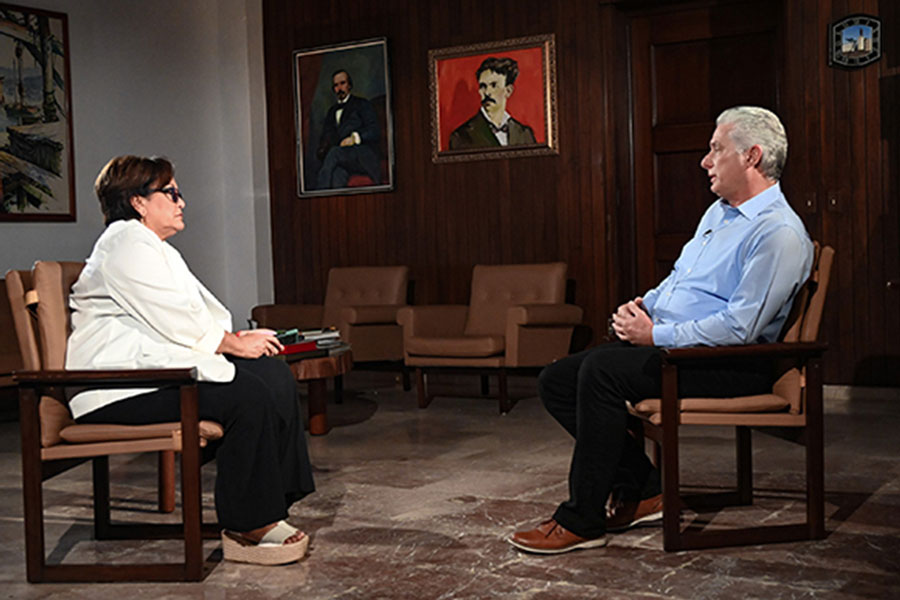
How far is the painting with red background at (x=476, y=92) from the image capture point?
711 centimetres

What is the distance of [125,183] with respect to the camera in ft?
10.8

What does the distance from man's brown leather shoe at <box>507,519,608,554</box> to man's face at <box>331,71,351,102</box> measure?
17.2ft

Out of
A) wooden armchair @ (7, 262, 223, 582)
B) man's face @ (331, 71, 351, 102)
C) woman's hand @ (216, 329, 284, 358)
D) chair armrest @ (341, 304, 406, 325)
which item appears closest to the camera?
wooden armchair @ (7, 262, 223, 582)

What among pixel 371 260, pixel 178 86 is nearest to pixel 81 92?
pixel 178 86

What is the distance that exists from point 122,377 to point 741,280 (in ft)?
5.66

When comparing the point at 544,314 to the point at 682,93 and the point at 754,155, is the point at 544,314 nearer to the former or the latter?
the point at 682,93

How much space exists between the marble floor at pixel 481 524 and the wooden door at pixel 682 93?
1812 millimetres

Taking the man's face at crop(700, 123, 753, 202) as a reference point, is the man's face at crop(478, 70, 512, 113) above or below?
above

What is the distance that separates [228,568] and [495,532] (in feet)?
A: 2.69

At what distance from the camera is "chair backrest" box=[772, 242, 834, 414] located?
3.14m

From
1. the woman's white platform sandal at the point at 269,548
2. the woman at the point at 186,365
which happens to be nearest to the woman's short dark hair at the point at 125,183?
the woman at the point at 186,365

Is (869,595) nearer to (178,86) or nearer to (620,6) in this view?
(620,6)

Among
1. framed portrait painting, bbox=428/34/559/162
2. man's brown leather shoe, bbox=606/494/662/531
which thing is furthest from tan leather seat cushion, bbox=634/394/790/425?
framed portrait painting, bbox=428/34/559/162

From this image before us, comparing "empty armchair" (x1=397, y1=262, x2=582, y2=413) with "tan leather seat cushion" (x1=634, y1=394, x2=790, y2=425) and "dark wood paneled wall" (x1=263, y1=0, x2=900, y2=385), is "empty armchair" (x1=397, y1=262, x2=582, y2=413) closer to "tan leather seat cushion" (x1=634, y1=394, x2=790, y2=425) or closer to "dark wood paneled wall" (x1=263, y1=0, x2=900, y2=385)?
"dark wood paneled wall" (x1=263, y1=0, x2=900, y2=385)
